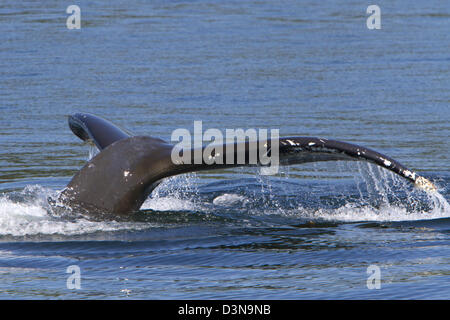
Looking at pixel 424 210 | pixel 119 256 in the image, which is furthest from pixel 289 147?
pixel 424 210

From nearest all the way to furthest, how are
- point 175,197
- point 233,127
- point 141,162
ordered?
point 141,162
point 175,197
point 233,127

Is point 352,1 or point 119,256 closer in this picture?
point 119,256

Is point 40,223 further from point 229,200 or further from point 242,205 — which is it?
point 229,200

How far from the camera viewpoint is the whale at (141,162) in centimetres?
737

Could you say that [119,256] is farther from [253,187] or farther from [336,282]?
[253,187]

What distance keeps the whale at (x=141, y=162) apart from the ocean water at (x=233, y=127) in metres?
0.28

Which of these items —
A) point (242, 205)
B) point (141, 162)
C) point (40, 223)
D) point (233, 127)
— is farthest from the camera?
point (233, 127)

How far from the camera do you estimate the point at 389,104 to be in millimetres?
17484

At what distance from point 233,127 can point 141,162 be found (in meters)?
7.57

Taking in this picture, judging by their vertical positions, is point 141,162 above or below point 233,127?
below

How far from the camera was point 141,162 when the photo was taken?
26.4 feet

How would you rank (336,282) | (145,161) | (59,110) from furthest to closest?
1. (59,110)
2. (145,161)
3. (336,282)

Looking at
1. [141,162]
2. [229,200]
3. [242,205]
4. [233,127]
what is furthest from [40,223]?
[233,127]

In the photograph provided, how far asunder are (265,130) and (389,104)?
11.0 feet
